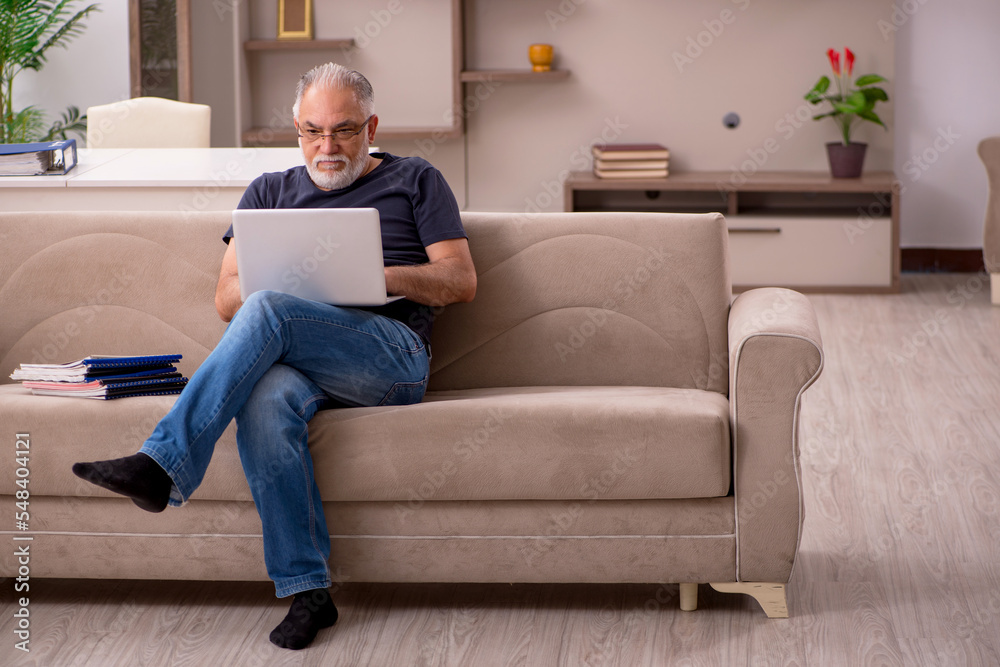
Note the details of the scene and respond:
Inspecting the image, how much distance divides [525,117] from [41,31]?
2.29 m

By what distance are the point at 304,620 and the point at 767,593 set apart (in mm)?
835

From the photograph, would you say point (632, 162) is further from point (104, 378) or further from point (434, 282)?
point (104, 378)

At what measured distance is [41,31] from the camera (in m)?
4.74

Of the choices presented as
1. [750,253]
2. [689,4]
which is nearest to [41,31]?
[689,4]

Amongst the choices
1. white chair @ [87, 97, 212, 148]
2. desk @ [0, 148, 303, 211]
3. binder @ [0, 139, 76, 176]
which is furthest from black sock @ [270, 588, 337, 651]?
white chair @ [87, 97, 212, 148]

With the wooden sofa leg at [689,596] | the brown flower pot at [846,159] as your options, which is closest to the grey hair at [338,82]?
the wooden sofa leg at [689,596]

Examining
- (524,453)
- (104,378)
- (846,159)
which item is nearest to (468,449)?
(524,453)

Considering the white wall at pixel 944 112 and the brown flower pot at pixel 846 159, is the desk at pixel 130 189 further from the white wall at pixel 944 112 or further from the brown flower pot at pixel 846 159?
the white wall at pixel 944 112

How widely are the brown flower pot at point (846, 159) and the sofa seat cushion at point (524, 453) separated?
3.43 meters

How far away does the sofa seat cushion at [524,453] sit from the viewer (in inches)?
72.4

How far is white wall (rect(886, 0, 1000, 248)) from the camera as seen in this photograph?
5.08 m

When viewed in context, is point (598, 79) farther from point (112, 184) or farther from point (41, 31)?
point (112, 184)

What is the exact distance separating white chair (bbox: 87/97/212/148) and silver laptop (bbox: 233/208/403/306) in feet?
7.24

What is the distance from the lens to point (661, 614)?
1.96 metres
